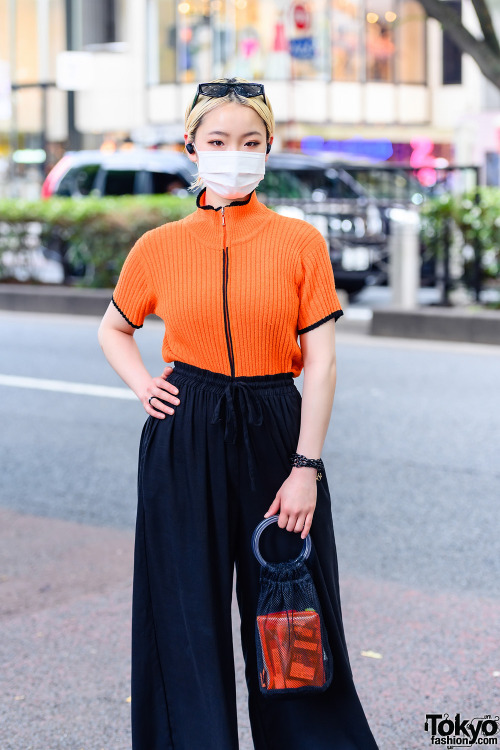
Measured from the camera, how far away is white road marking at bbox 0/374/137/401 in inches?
368

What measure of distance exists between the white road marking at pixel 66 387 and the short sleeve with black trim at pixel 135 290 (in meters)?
6.37

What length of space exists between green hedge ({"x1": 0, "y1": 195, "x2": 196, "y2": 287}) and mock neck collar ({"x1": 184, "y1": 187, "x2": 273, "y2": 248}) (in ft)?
39.8

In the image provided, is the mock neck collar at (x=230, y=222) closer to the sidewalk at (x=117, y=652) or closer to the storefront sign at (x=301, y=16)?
the sidewalk at (x=117, y=652)

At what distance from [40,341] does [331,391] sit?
33.9ft

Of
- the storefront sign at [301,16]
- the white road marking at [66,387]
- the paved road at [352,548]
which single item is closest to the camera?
the paved road at [352,548]

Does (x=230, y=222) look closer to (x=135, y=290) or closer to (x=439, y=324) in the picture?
(x=135, y=290)

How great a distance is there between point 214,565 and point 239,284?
65 cm

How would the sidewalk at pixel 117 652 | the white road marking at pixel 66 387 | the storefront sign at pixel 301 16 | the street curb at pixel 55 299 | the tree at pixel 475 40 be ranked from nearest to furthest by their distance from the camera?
the sidewalk at pixel 117 652
the white road marking at pixel 66 387
the tree at pixel 475 40
the street curb at pixel 55 299
the storefront sign at pixel 301 16

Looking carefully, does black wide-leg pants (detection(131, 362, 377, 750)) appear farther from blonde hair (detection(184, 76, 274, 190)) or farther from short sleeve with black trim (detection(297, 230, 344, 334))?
blonde hair (detection(184, 76, 274, 190))

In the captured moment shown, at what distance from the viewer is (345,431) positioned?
789 cm

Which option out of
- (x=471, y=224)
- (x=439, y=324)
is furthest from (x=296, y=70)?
(x=439, y=324)

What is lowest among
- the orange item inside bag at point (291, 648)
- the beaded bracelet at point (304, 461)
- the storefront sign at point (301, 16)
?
the orange item inside bag at point (291, 648)

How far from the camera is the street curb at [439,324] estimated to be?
11859 millimetres

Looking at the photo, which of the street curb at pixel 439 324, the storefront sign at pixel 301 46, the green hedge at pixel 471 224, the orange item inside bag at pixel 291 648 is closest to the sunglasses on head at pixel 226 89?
the orange item inside bag at pixel 291 648
